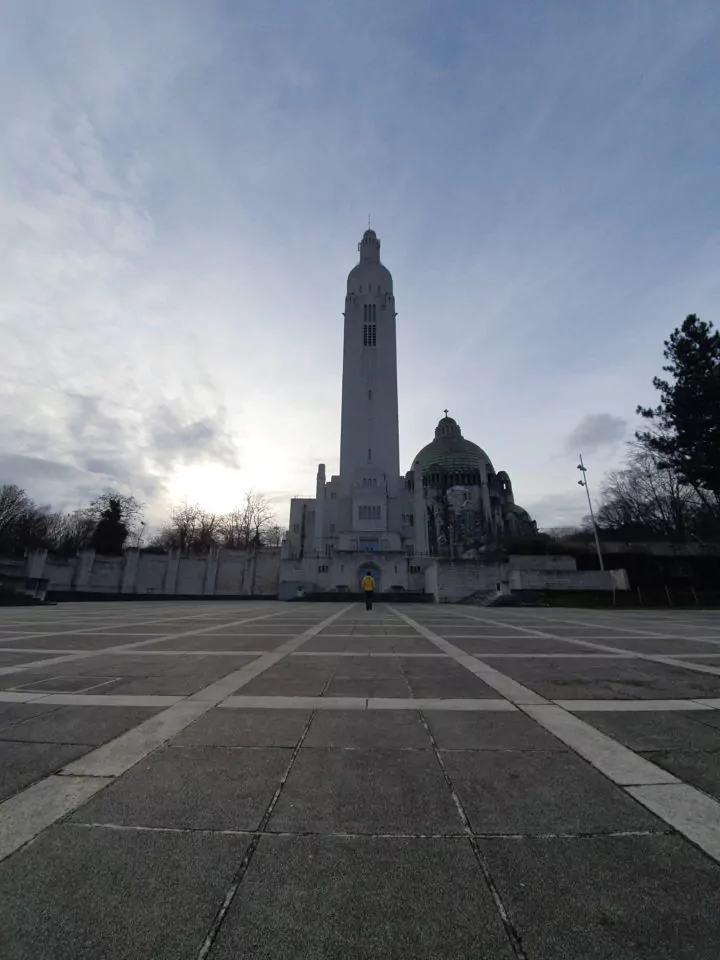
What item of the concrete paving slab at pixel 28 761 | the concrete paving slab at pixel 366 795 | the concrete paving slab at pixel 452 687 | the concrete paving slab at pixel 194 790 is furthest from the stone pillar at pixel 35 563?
the concrete paving slab at pixel 366 795

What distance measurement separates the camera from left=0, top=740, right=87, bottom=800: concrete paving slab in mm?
2375

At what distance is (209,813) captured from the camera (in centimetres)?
207

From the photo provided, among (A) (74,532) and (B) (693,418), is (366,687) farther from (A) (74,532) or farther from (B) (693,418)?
(A) (74,532)

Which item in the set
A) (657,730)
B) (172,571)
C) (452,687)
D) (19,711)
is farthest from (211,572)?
(657,730)

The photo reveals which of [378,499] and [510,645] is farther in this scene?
[378,499]

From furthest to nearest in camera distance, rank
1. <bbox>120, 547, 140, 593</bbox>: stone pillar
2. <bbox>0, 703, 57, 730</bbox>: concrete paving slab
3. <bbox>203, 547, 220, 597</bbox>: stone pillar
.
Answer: <bbox>203, 547, 220, 597</bbox>: stone pillar, <bbox>120, 547, 140, 593</bbox>: stone pillar, <bbox>0, 703, 57, 730</bbox>: concrete paving slab

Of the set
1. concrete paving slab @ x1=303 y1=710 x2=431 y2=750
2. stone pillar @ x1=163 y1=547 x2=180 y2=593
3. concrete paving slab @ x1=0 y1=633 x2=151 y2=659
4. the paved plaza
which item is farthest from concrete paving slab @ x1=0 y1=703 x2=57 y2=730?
stone pillar @ x1=163 y1=547 x2=180 y2=593

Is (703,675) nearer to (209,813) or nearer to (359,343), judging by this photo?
(209,813)

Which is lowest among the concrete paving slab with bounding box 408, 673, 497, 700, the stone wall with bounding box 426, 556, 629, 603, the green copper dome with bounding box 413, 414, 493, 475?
the concrete paving slab with bounding box 408, 673, 497, 700

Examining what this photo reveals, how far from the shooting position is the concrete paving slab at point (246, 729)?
3.02m

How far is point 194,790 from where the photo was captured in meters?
2.29

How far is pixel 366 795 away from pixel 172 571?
49.5m

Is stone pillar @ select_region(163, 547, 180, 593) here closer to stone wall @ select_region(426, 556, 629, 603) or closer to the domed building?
stone wall @ select_region(426, 556, 629, 603)

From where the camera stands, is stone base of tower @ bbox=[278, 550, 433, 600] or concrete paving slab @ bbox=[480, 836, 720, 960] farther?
stone base of tower @ bbox=[278, 550, 433, 600]
